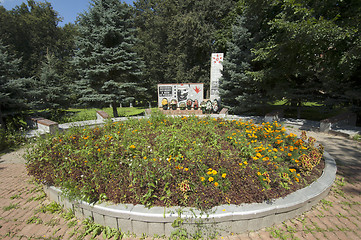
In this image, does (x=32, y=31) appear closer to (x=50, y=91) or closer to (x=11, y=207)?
(x=50, y=91)

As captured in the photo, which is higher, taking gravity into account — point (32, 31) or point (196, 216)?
point (32, 31)

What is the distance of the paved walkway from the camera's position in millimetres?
2088

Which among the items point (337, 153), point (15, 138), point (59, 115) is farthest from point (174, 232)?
point (59, 115)

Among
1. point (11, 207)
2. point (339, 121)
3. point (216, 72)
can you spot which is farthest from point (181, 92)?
point (11, 207)

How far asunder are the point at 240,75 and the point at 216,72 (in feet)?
7.12

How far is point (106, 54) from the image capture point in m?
9.23

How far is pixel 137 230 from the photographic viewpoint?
2.07 m

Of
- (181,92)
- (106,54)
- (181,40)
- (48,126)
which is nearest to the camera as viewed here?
(48,126)

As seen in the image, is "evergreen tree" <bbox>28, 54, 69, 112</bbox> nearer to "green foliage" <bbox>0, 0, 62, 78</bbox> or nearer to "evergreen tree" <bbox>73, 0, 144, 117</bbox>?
"evergreen tree" <bbox>73, 0, 144, 117</bbox>

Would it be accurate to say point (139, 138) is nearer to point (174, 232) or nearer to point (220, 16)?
point (174, 232)

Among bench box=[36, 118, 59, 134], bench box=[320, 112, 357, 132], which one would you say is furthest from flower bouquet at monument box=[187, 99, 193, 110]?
bench box=[36, 118, 59, 134]

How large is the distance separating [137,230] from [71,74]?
24436mm

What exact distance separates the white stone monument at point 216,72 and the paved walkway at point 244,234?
797 cm

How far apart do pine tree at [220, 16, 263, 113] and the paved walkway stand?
604 cm
